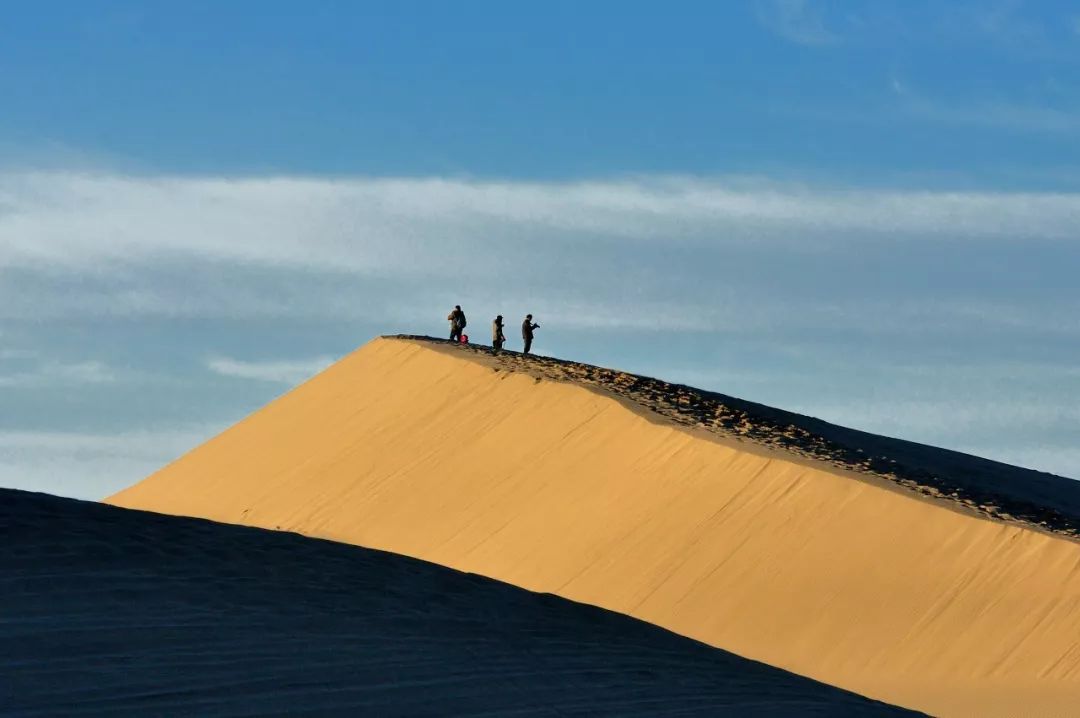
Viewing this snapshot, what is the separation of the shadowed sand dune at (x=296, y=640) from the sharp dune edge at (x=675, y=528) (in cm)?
695

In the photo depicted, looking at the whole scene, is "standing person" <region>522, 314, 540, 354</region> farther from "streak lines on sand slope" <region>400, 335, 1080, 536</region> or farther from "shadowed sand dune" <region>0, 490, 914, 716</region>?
"shadowed sand dune" <region>0, 490, 914, 716</region>

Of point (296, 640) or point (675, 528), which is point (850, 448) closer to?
point (675, 528)

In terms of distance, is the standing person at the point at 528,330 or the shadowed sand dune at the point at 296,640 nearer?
the shadowed sand dune at the point at 296,640

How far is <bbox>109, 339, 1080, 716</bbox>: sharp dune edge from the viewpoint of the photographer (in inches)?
797

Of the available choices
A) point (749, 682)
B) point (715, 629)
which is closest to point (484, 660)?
point (749, 682)

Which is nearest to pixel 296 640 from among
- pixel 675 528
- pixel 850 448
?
pixel 675 528

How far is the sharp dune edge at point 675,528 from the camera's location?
20.2 metres

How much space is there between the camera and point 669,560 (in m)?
23.9

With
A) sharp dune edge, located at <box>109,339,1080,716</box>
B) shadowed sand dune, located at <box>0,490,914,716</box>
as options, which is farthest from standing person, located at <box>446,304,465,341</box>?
shadowed sand dune, located at <box>0,490,914,716</box>

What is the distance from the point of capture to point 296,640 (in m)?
10.3

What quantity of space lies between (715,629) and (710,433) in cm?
559

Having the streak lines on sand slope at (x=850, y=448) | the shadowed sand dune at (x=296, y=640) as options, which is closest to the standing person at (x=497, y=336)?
the streak lines on sand slope at (x=850, y=448)

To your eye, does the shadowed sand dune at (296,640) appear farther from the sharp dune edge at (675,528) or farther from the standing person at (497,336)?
the standing person at (497,336)

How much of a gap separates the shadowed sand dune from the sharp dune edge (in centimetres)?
695
